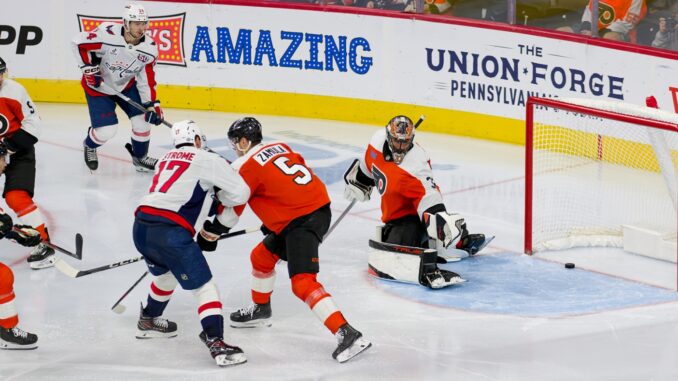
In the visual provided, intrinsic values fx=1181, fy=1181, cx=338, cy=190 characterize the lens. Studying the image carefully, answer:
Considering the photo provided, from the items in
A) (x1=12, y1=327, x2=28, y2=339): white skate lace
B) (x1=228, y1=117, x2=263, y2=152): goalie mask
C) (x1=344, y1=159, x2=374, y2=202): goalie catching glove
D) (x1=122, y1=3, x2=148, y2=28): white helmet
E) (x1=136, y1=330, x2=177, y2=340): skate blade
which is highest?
(x1=228, y1=117, x2=263, y2=152): goalie mask

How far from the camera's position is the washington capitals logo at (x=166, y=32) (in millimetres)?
10016

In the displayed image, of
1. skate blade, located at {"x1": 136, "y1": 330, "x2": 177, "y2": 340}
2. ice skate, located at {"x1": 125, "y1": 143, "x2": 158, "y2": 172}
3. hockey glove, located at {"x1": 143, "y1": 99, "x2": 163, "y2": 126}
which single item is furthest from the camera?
ice skate, located at {"x1": 125, "y1": 143, "x2": 158, "y2": 172}

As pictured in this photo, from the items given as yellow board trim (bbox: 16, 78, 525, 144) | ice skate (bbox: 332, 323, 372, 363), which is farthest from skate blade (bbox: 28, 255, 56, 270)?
yellow board trim (bbox: 16, 78, 525, 144)

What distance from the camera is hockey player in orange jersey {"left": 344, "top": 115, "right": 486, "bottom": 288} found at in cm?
582

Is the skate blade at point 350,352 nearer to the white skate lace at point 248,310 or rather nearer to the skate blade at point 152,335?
the white skate lace at point 248,310

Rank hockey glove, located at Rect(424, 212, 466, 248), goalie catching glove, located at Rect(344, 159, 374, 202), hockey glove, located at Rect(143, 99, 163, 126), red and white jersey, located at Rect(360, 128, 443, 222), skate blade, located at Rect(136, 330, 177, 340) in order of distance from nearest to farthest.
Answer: skate blade, located at Rect(136, 330, 177, 340)
hockey glove, located at Rect(424, 212, 466, 248)
red and white jersey, located at Rect(360, 128, 443, 222)
goalie catching glove, located at Rect(344, 159, 374, 202)
hockey glove, located at Rect(143, 99, 163, 126)

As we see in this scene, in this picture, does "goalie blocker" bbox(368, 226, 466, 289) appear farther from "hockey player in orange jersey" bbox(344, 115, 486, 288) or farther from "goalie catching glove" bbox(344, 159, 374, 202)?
"goalie catching glove" bbox(344, 159, 374, 202)

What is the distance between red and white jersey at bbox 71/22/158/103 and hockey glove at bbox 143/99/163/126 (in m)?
0.21

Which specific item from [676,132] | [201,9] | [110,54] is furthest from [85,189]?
[676,132]

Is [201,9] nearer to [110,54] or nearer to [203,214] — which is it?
[110,54]

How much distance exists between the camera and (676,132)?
593 centimetres

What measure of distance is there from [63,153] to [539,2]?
3681mm

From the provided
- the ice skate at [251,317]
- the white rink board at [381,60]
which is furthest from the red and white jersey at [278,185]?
the white rink board at [381,60]

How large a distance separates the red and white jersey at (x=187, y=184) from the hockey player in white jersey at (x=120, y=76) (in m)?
3.08
